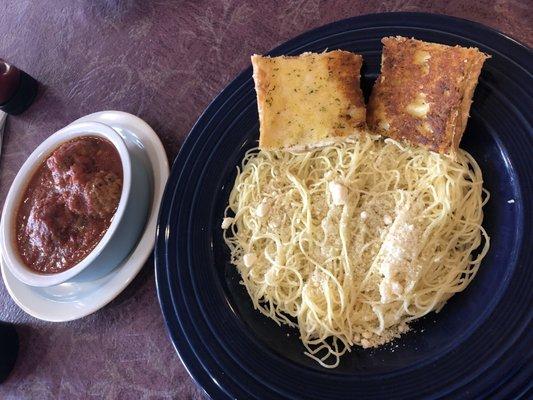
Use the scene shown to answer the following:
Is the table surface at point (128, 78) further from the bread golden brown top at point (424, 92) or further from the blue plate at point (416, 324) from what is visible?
the bread golden brown top at point (424, 92)

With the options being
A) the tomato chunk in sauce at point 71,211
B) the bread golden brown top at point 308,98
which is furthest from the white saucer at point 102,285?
the bread golden brown top at point 308,98

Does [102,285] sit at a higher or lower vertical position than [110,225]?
lower

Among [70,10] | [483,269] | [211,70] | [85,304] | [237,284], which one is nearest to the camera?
[483,269]

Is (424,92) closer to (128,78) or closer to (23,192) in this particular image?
(128,78)

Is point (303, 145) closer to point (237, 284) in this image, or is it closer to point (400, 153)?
point (400, 153)

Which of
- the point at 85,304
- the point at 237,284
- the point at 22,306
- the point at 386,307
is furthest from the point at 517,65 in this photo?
the point at 22,306

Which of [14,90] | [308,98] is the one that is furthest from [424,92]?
[14,90]
